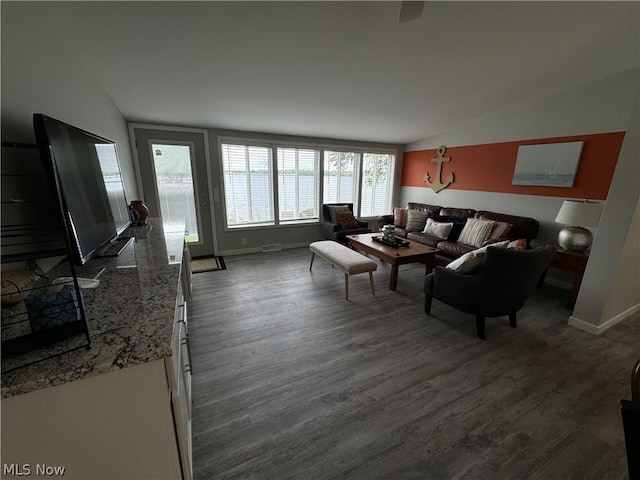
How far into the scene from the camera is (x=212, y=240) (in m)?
4.41

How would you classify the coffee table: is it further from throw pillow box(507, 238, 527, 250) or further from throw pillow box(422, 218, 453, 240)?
throw pillow box(507, 238, 527, 250)

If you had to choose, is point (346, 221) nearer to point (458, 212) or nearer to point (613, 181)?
point (458, 212)

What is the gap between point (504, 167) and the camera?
3.84 metres

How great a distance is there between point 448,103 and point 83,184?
3.99 m

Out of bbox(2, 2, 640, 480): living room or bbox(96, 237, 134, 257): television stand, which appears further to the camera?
bbox(96, 237, 134, 257): television stand

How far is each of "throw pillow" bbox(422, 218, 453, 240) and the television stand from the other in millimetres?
4017

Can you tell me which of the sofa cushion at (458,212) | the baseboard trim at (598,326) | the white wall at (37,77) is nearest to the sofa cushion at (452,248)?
the sofa cushion at (458,212)

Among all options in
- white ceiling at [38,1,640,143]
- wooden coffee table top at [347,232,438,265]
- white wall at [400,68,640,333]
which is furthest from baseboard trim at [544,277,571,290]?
white ceiling at [38,1,640,143]

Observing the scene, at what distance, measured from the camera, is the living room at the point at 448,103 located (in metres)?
1.49

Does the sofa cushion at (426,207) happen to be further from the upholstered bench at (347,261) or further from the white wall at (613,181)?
the upholstered bench at (347,261)

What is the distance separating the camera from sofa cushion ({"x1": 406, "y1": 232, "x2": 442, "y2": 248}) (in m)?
3.91

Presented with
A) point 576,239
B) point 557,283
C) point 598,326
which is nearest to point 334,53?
point 576,239

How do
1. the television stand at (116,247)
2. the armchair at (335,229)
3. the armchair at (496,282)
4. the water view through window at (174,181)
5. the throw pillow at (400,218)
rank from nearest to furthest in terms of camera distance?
the television stand at (116,247)
the armchair at (496,282)
the water view through window at (174,181)
the armchair at (335,229)
the throw pillow at (400,218)

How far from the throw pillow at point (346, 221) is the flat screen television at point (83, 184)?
3367mm
